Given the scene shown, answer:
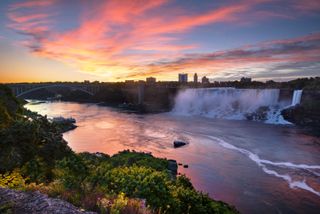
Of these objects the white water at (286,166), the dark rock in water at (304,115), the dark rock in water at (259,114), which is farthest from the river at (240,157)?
the dark rock in water at (259,114)

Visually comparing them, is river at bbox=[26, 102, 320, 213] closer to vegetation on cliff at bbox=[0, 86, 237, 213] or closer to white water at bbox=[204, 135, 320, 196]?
white water at bbox=[204, 135, 320, 196]

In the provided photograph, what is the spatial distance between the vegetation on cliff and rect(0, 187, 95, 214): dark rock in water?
13.8 inches

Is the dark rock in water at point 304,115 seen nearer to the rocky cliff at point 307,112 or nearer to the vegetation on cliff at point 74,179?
the rocky cliff at point 307,112

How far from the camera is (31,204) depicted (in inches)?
267

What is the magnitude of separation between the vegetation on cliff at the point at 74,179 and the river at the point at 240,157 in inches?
478

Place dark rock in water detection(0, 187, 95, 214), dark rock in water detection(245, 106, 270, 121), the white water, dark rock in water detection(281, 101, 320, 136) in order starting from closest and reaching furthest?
1. dark rock in water detection(0, 187, 95, 214)
2. the white water
3. dark rock in water detection(281, 101, 320, 136)
4. dark rock in water detection(245, 106, 270, 121)

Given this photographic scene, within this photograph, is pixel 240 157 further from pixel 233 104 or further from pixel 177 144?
pixel 233 104

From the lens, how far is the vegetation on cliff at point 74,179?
765cm

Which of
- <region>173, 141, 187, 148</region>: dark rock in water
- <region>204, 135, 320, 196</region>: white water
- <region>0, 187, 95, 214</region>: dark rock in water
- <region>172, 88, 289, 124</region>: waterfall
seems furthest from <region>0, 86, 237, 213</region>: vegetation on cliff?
<region>172, 88, 289, 124</region>: waterfall

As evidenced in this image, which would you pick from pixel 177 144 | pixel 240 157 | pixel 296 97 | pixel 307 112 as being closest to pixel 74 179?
pixel 240 157

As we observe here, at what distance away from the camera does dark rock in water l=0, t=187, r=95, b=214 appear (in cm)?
645

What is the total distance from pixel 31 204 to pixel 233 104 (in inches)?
3704

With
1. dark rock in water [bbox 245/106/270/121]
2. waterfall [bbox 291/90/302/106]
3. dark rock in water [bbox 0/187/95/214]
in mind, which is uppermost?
dark rock in water [bbox 0/187/95/214]

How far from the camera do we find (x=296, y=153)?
126 feet
